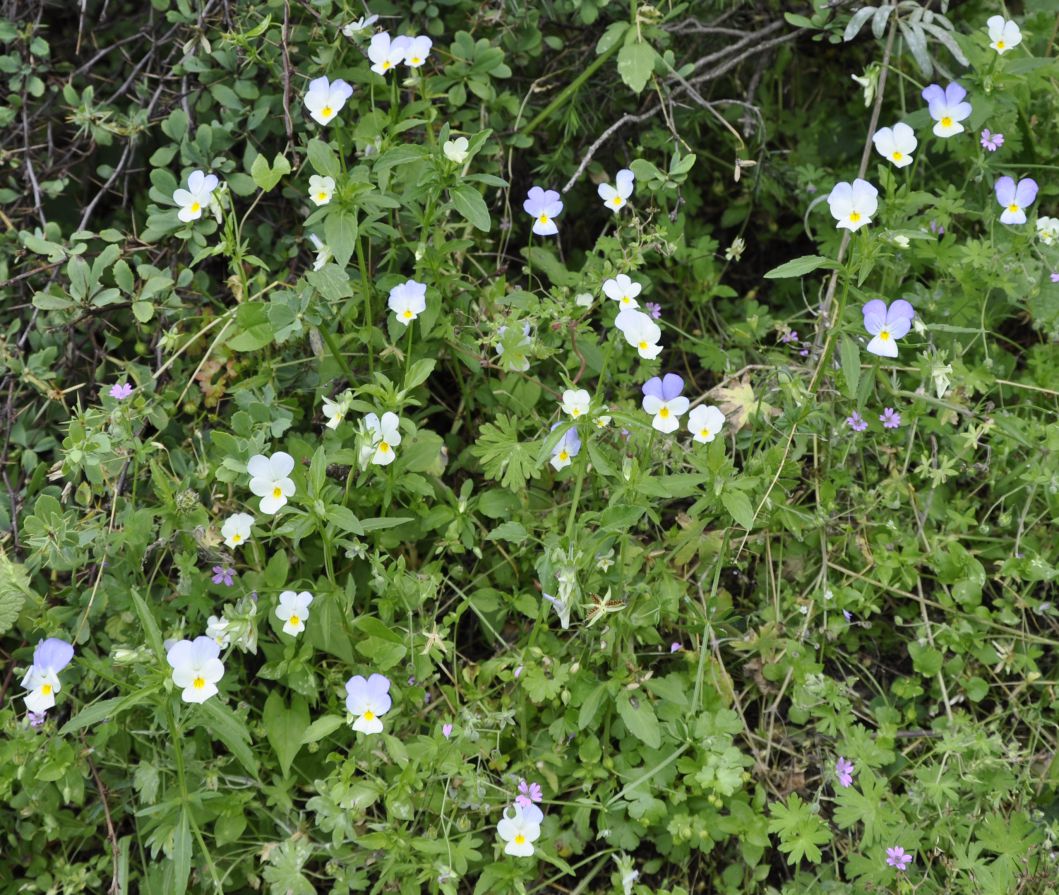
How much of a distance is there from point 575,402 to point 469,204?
0.50 metres

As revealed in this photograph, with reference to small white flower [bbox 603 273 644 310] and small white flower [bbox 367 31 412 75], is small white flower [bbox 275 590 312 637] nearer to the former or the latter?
small white flower [bbox 603 273 644 310]

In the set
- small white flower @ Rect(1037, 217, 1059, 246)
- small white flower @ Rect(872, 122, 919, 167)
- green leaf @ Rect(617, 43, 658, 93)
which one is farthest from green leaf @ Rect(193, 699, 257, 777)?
small white flower @ Rect(1037, 217, 1059, 246)

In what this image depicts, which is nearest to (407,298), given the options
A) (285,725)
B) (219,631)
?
(219,631)

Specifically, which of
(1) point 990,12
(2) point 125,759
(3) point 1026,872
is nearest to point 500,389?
(2) point 125,759

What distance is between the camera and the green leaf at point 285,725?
237 cm

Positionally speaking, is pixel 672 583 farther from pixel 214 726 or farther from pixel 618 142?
pixel 618 142

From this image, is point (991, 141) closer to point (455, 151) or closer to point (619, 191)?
point (619, 191)

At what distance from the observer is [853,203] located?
8.08 ft

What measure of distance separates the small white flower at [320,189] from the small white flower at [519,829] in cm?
138

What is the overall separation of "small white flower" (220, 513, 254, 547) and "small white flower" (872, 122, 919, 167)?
69.4 inches

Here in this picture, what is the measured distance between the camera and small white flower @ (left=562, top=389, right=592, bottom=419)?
240cm

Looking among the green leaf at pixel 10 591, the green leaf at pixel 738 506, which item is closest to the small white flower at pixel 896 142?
the green leaf at pixel 738 506

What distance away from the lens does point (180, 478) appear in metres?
2.60

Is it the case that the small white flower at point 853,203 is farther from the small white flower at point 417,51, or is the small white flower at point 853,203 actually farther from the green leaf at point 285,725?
the green leaf at point 285,725
